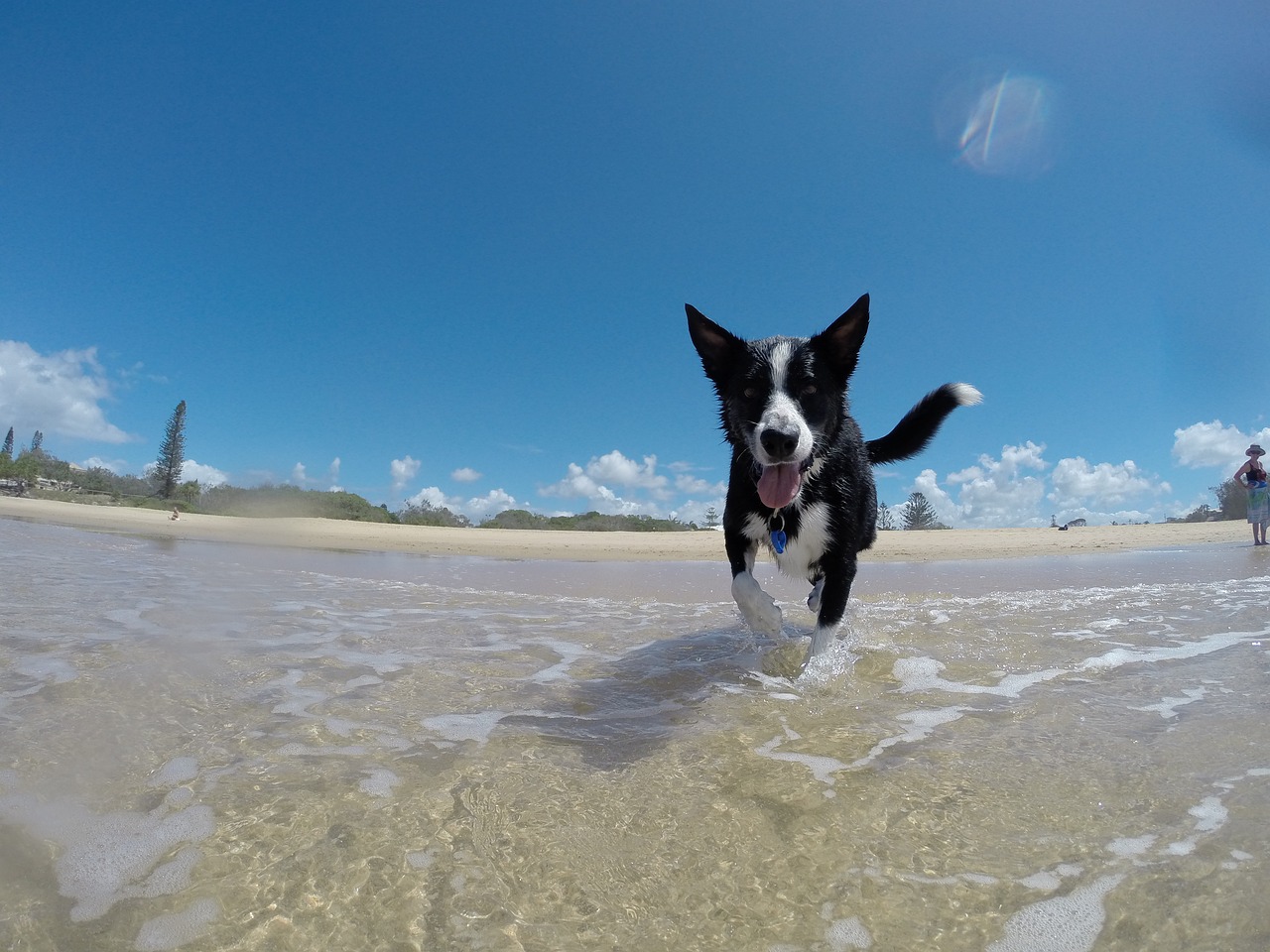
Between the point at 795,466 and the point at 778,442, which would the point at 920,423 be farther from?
the point at 778,442

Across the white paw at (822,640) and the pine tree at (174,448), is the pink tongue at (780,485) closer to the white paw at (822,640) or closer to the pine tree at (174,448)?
the white paw at (822,640)

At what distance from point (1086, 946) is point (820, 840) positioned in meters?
0.57

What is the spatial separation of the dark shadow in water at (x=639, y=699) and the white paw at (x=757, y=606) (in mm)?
214

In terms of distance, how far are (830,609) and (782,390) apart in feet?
4.76

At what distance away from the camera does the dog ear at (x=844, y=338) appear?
4273 millimetres

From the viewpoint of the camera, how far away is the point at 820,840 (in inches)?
64.7

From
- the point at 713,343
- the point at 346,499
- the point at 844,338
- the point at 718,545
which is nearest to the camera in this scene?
the point at 844,338

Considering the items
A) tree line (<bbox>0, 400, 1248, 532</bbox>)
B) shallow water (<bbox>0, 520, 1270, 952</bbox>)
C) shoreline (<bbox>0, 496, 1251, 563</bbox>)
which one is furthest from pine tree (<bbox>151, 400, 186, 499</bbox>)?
shallow water (<bbox>0, 520, 1270, 952</bbox>)

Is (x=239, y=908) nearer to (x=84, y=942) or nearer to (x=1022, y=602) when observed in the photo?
(x=84, y=942)

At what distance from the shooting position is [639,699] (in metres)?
3.03

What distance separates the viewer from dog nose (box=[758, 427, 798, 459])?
349cm

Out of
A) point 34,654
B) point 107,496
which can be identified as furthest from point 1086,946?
point 107,496

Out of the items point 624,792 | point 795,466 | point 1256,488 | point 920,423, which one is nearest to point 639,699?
point 624,792

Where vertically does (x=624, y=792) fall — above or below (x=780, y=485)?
below
